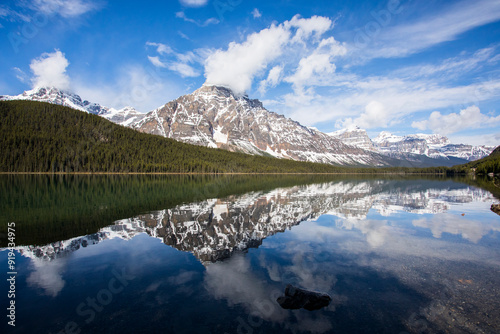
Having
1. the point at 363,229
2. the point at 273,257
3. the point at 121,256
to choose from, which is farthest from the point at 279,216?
the point at 121,256

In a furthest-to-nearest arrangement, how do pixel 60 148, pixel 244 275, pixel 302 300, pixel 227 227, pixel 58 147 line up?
pixel 58 147
pixel 60 148
pixel 227 227
pixel 244 275
pixel 302 300

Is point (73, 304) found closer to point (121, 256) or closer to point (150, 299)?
point (150, 299)

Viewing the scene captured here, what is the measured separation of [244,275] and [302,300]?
365 cm

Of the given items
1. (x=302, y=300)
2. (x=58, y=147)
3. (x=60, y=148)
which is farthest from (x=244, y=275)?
(x=58, y=147)

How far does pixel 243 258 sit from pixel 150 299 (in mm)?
6090

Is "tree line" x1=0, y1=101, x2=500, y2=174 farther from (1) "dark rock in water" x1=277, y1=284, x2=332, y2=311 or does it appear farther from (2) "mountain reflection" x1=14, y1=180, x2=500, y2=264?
(1) "dark rock in water" x1=277, y1=284, x2=332, y2=311

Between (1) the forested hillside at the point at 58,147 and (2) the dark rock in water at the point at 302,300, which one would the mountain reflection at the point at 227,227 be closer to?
(2) the dark rock in water at the point at 302,300

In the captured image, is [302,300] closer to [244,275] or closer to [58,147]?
[244,275]

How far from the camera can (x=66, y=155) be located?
6127 inches

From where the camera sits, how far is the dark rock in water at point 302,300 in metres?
10.3

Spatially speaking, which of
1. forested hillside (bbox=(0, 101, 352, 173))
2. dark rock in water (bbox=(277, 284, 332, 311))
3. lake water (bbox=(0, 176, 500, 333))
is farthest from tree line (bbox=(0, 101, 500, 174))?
dark rock in water (bbox=(277, 284, 332, 311))

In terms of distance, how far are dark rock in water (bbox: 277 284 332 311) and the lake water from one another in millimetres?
264

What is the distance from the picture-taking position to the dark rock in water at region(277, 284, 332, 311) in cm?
1034

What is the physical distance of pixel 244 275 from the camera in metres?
13.2
